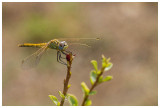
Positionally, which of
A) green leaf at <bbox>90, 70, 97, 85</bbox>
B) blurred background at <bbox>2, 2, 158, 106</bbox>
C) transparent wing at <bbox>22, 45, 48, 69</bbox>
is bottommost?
blurred background at <bbox>2, 2, 158, 106</bbox>

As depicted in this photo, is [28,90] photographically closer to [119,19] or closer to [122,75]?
[122,75]

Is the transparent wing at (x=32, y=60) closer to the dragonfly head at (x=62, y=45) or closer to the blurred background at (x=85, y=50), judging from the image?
the dragonfly head at (x=62, y=45)

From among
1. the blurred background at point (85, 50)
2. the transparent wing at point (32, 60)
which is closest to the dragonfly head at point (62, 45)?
the transparent wing at point (32, 60)

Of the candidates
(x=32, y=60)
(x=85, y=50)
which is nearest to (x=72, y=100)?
(x=32, y=60)

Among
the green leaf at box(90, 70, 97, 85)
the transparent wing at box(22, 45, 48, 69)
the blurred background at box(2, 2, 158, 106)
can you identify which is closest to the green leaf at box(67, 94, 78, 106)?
the green leaf at box(90, 70, 97, 85)

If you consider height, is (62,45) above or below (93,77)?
below

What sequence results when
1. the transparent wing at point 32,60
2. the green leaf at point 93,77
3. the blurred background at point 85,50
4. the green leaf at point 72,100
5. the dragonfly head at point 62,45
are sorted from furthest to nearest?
the blurred background at point 85,50 < the transparent wing at point 32,60 < the dragonfly head at point 62,45 < the green leaf at point 72,100 < the green leaf at point 93,77

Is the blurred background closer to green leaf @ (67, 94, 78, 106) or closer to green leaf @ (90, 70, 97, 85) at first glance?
green leaf @ (67, 94, 78, 106)

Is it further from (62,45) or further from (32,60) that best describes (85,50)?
(62,45)
